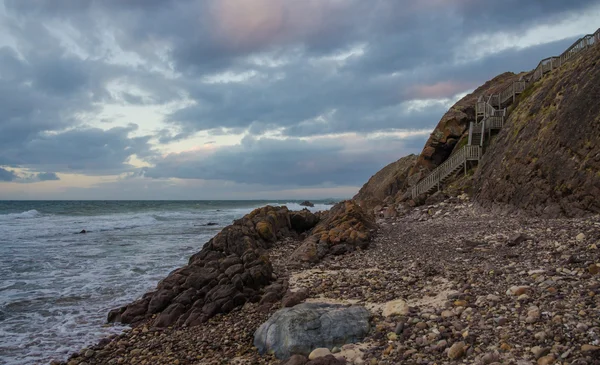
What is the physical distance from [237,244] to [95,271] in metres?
6.61

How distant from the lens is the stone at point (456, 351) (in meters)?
5.98

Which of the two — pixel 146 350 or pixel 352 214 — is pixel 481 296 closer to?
pixel 146 350

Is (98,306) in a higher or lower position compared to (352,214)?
lower

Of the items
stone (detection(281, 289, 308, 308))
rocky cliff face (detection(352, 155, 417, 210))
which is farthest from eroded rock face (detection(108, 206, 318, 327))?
rocky cliff face (detection(352, 155, 417, 210))

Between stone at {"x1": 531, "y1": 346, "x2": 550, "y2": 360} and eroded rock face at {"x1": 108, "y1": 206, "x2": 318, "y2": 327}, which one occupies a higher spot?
stone at {"x1": 531, "y1": 346, "x2": 550, "y2": 360}

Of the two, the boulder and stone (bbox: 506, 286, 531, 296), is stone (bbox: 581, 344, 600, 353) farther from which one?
the boulder

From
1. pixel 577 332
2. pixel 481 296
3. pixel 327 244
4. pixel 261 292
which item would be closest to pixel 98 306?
pixel 261 292

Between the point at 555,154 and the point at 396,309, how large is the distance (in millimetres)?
12572


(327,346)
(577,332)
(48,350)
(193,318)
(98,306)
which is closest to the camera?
(577,332)

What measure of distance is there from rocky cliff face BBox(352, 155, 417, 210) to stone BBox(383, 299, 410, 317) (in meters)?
24.8

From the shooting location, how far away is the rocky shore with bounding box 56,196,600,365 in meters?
6.07

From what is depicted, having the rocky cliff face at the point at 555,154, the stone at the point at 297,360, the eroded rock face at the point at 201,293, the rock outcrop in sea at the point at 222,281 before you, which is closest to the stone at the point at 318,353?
the stone at the point at 297,360

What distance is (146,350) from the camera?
29.8ft

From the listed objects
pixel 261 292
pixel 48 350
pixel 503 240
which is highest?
pixel 503 240
